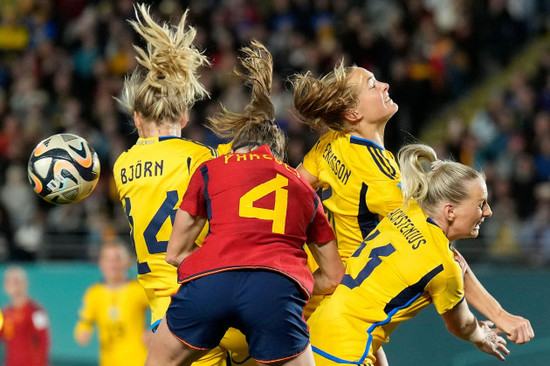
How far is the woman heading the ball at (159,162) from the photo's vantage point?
16.1ft

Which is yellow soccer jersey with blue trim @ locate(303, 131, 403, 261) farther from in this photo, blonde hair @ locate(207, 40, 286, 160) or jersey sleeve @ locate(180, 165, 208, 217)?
jersey sleeve @ locate(180, 165, 208, 217)

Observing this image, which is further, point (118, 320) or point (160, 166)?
point (118, 320)

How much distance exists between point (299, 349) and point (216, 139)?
784 cm

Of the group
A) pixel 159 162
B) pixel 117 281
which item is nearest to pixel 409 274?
pixel 159 162

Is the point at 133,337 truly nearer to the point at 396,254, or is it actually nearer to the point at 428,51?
the point at 396,254

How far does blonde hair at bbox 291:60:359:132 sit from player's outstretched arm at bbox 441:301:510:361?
149cm

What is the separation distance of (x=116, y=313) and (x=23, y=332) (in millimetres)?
1355

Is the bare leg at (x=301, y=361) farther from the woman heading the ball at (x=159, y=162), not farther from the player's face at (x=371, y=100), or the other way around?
the player's face at (x=371, y=100)

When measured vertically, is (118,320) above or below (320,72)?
below

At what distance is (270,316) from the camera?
3918 mm

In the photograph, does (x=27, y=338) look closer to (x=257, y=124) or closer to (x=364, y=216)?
(x=364, y=216)

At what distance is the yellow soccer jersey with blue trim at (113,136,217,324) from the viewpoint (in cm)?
490

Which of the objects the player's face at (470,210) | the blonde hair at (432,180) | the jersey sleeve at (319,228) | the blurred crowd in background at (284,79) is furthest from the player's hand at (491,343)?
the blurred crowd in background at (284,79)

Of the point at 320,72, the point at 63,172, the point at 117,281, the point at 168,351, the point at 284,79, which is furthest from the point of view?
the point at 320,72
